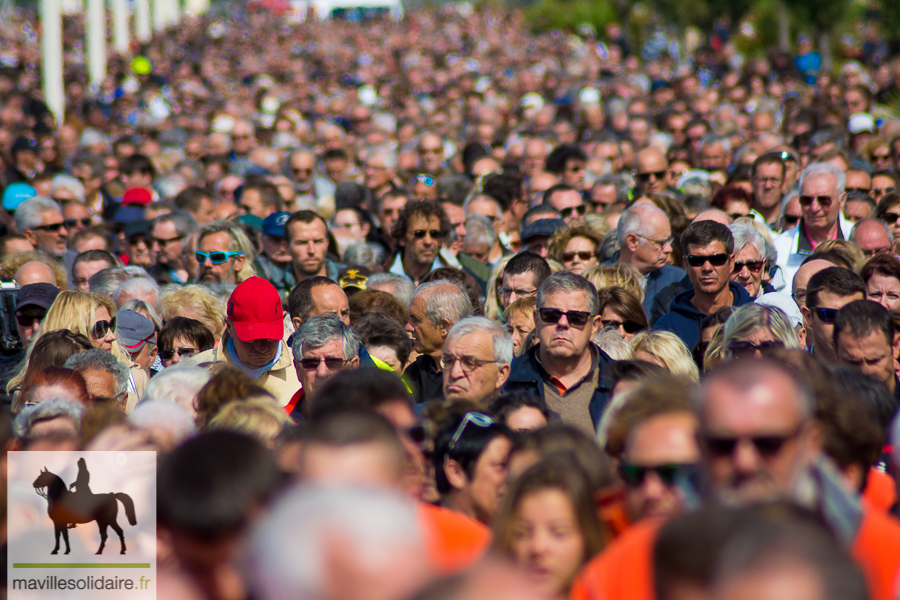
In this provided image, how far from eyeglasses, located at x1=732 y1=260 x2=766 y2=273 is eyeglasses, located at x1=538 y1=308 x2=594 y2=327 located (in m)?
2.01

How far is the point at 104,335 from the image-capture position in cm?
617

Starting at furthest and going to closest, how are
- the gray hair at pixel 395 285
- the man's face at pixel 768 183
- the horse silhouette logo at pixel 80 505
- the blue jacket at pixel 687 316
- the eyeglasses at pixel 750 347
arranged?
1. the man's face at pixel 768 183
2. the gray hair at pixel 395 285
3. the blue jacket at pixel 687 316
4. the eyeglasses at pixel 750 347
5. the horse silhouette logo at pixel 80 505

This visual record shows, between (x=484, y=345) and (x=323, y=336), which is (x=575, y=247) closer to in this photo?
(x=484, y=345)

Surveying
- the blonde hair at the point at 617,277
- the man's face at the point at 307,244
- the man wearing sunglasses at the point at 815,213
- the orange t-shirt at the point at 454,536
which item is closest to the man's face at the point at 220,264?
the man's face at the point at 307,244

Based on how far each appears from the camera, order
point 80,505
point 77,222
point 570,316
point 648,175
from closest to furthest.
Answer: point 80,505 → point 570,316 → point 648,175 → point 77,222

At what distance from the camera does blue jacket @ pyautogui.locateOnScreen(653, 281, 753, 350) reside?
251 inches

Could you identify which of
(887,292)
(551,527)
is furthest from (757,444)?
(887,292)

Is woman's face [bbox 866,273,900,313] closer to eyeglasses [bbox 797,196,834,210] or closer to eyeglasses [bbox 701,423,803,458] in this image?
eyeglasses [bbox 797,196,834,210]

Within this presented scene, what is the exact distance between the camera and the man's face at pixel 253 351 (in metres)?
5.91

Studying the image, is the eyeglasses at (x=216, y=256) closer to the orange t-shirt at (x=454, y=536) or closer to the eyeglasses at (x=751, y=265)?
the eyeglasses at (x=751, y=265)

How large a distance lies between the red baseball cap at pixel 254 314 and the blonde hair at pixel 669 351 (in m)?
1.95

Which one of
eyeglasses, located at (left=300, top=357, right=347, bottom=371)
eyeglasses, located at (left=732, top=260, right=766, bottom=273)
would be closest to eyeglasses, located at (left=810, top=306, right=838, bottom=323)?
eyeglasses, located at (left=732, top=260, right=766, bottom=273)

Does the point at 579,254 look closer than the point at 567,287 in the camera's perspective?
No

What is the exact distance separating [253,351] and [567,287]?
179cm
